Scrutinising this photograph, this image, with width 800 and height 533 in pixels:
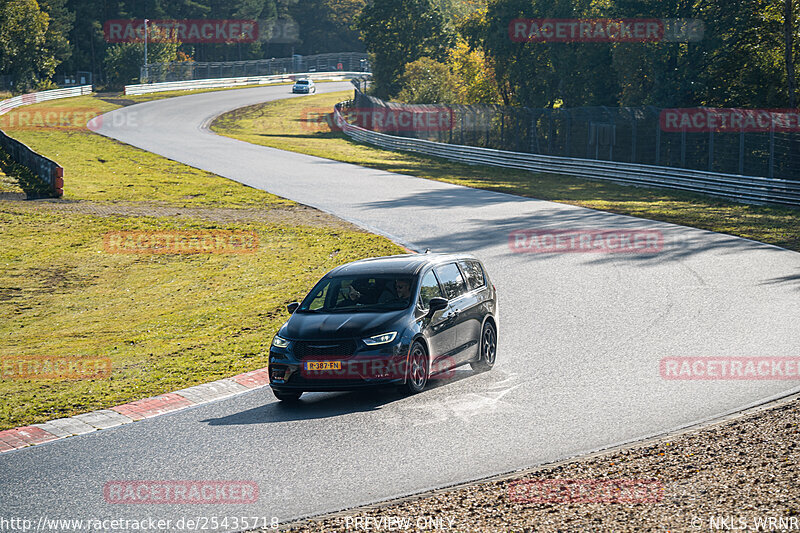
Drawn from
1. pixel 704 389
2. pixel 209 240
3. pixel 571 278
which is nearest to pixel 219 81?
pixel 209 240

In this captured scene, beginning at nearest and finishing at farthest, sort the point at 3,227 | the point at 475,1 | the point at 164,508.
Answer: the point at 164,508
the point at 3,227
the point at 475,1

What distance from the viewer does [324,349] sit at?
430 inches

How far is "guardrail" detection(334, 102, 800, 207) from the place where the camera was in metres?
30.2

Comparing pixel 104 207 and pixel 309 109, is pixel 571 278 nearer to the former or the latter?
pixel 104 207

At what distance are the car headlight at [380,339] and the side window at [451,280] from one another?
1586 millimetres

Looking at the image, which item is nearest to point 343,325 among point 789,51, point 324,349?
point 324,349

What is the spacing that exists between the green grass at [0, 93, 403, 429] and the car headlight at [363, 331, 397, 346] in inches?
119

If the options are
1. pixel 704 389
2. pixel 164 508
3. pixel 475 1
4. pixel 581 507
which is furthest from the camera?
pixel 475 1

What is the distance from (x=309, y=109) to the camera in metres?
80.8

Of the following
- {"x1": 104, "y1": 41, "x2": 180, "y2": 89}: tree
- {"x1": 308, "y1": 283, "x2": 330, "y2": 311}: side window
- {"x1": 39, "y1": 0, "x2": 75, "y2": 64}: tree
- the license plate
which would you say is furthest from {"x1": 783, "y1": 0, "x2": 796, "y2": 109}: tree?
{"x1": 39, "y1": 0, "x2": 75, "y2": 64}: tree

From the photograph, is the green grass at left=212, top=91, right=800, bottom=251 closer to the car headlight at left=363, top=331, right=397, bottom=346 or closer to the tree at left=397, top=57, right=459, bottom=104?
the tree at left=397, top=57, right=459, bottom=104

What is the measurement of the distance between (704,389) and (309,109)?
7223cm

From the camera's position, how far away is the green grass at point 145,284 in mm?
13062

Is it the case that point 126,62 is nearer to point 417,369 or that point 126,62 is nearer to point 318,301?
point 318,301
